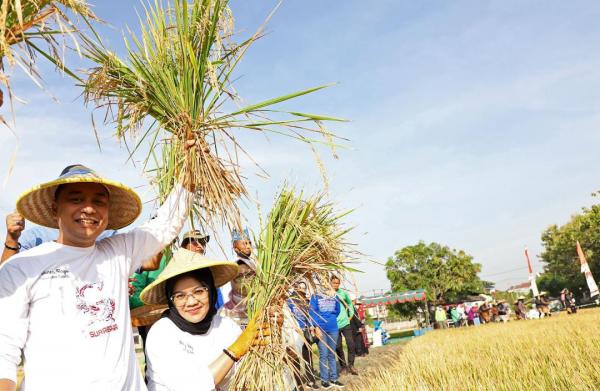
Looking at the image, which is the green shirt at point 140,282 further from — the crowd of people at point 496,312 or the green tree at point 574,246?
the green tree at point 574,246

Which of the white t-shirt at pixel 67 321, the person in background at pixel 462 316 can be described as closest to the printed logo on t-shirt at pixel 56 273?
the white t-shirt at pixel 67 321

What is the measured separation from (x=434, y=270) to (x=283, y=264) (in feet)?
121

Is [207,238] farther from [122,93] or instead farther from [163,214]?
[122,93]

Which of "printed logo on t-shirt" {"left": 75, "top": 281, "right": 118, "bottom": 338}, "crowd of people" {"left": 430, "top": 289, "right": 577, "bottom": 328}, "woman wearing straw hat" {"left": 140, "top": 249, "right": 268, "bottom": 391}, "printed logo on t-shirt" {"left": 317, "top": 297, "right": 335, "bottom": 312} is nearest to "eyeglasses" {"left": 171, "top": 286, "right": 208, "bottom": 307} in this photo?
"woman wearing straw hat" {"left": 140, "top": 249, "right": 268, "bottom": 391}

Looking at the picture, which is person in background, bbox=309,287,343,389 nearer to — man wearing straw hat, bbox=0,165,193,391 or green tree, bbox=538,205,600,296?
man wearing straw hat, bbox=0,165,193,391

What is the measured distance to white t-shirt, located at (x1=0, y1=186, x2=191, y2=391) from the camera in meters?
1.72

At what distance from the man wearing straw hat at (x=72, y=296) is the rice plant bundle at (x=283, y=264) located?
0.81m

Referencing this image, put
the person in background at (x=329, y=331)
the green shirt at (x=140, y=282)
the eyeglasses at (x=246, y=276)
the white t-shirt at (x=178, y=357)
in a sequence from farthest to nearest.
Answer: the person in background at (x=329, y=331) < the green shirt at (x=140, y=282) < the eyeglasses at (x=246, y=276) < the white t-shirt at (x=178, y=357)

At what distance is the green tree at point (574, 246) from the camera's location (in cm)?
3530

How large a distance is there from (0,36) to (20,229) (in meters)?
1.46

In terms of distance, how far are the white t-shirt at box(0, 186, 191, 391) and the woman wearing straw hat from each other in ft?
0.89

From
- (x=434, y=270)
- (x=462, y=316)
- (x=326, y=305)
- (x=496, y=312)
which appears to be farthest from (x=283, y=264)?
(x=434, y=270)

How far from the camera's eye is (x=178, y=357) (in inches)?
91.3

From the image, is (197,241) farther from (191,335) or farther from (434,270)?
(434,270)
